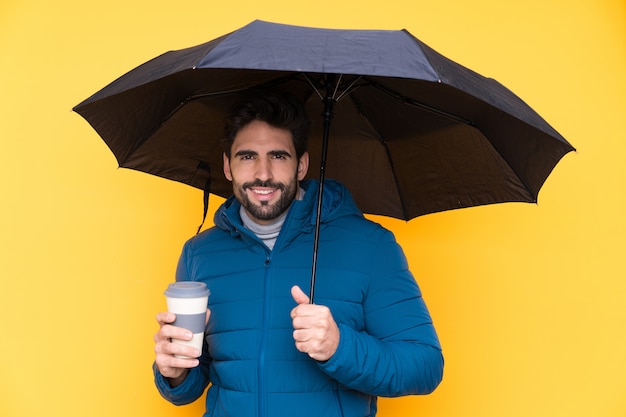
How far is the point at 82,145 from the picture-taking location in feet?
10.2

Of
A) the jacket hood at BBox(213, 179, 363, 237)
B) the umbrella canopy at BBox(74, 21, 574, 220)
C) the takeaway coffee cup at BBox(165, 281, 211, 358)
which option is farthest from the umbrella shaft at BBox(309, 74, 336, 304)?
the takeaway coffee cup at BBox(165, 281, 211, 358)

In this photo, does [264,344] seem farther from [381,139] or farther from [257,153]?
[381,139]

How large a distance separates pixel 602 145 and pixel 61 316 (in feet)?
7.99

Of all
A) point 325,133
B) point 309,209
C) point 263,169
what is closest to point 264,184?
point 263,169

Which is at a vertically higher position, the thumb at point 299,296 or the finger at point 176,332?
the thumb at point 299,296

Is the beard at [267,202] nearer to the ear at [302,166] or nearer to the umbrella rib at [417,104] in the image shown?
the ear at [302,166]

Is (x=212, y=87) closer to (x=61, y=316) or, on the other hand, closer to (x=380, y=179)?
(x=380, y=179)

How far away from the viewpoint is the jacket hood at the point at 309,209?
2236 millimetres

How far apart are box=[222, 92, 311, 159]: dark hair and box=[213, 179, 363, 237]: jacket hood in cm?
17

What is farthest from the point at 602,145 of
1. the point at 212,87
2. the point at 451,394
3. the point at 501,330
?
the point at 212,87

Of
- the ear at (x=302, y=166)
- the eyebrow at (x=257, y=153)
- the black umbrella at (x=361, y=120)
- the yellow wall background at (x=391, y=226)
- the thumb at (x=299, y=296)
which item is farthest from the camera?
the yellow wall background at (x=391, y=226)

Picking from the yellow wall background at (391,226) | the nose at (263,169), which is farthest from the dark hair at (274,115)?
the yellow wall background at (391,226)

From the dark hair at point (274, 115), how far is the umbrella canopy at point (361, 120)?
0.18ft

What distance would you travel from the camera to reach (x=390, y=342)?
82.7 inches
